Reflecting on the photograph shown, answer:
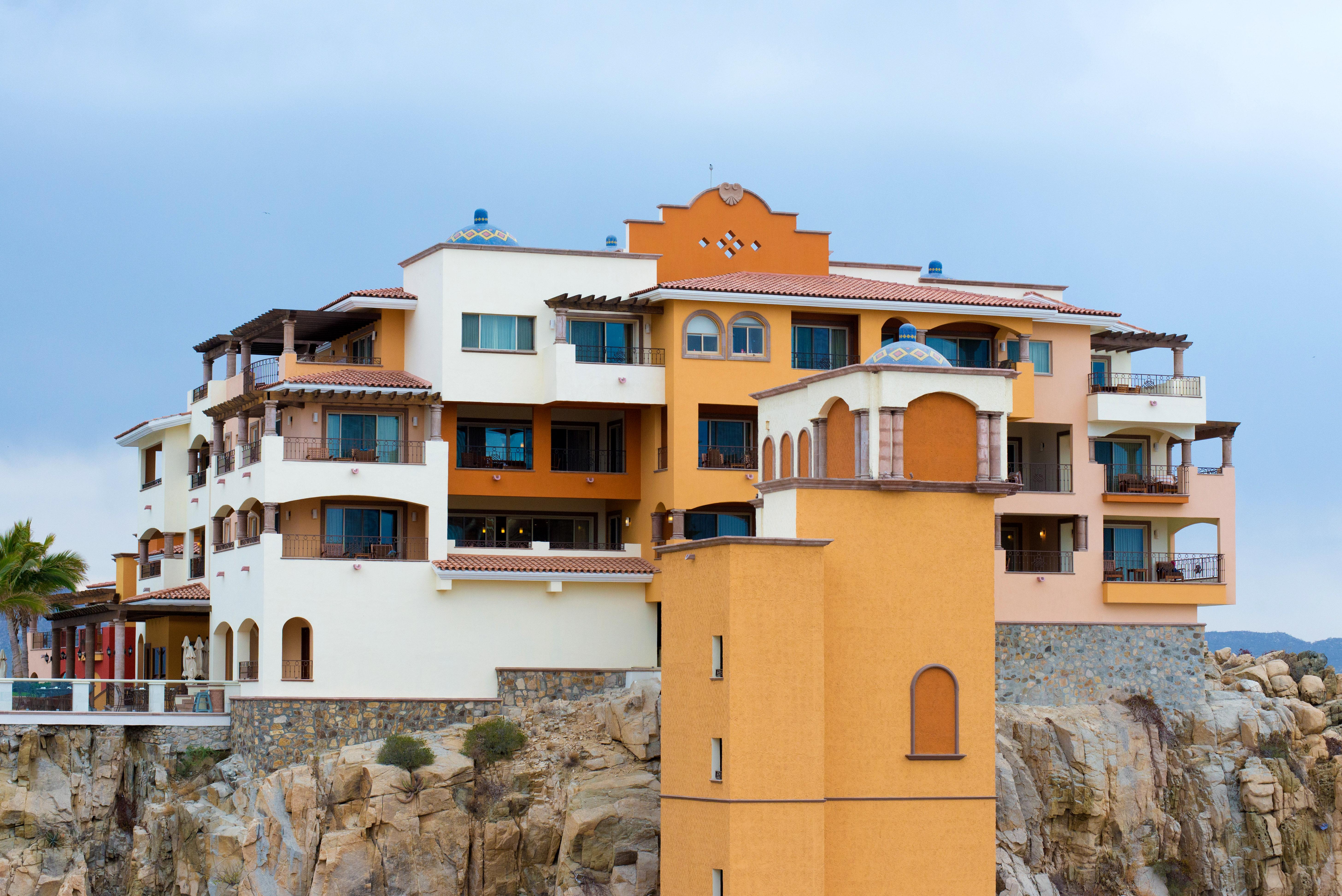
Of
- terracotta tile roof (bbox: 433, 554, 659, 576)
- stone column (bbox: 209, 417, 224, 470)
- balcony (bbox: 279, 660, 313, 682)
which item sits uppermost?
stone column (bbox: 209, 417, 224, 470)

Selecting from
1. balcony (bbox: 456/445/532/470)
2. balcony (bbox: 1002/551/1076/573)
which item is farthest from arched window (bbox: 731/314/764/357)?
balcony (bbox: 1002/551/1076/573)

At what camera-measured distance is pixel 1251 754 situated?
6862cm

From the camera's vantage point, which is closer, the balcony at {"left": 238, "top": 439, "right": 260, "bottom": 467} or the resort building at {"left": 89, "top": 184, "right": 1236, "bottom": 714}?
the resort building at {"left": 89, "top": 184, "right": 1236, "bottom": 714}

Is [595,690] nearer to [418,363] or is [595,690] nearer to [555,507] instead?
[555,507]

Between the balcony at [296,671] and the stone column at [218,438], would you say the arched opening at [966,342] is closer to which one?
the balcony at [296,671]

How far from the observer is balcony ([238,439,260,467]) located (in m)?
65.4

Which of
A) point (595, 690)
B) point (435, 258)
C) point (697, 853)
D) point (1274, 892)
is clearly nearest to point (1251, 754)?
point (1274, 892)

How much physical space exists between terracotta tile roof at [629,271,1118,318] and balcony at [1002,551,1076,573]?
324 inches

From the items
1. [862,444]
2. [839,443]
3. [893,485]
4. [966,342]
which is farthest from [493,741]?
[966,342]

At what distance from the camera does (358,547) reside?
209ft

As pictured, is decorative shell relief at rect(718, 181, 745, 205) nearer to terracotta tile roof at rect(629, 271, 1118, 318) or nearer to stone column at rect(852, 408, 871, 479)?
terracotta tile roof at rect(629, 271, 1118, 318)

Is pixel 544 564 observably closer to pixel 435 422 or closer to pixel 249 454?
pixel 435 422

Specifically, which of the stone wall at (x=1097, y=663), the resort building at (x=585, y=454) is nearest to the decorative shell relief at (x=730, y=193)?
the resort building at (x=585, y=454)

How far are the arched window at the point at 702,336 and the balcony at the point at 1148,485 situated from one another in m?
15.0
